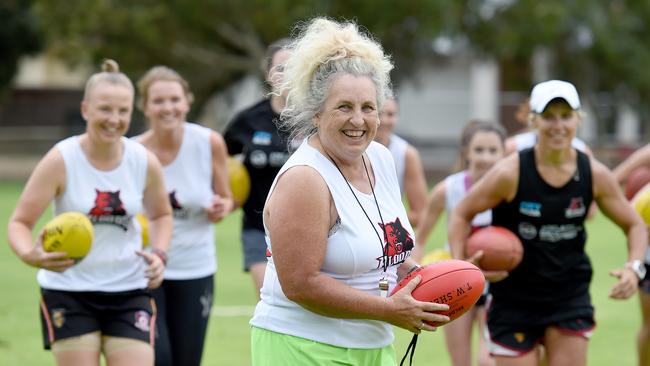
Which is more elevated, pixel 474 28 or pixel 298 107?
pixel 474 28

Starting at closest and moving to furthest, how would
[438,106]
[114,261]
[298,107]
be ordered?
[298,107] → [114,261] → [438,106]

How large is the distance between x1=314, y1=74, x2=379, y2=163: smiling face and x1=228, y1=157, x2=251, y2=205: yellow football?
11.7 ft

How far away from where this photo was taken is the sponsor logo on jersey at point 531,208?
6312 mm

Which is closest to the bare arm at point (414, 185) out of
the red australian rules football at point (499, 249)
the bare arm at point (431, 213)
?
the bare arm at point (431, 213)

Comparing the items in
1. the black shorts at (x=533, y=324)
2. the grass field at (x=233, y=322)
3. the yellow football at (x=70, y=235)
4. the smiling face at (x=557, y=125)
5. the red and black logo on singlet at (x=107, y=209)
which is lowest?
the grass field at (x=233, y=322)

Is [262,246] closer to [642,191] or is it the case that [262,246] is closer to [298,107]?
[642,191]

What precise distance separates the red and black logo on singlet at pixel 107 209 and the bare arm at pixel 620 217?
8.49 ft

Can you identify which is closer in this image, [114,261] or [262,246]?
[114,261]

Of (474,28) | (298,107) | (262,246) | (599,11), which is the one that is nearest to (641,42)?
(599,11)

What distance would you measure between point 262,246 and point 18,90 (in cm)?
4643

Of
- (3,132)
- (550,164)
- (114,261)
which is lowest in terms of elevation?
(114,261)

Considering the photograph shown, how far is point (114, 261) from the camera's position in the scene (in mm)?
6238

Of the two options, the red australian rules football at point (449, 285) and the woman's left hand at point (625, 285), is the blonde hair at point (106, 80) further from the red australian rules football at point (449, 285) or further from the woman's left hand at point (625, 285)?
the woman's left hand at point (625, 285)

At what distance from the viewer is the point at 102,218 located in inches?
245
